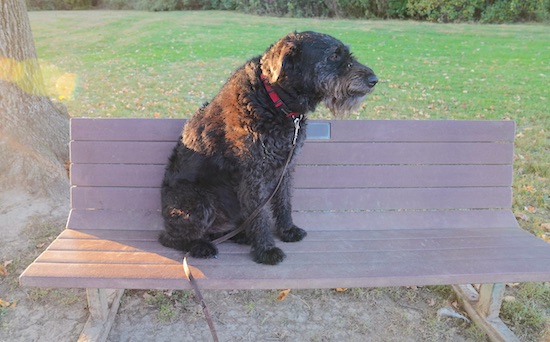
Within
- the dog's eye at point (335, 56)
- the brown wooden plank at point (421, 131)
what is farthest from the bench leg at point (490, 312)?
the dog's eye at point (335, 56)

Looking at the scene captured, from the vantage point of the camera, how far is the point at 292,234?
311 centimetres

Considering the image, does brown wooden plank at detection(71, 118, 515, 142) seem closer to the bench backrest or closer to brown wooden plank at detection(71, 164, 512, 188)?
the bench backrest

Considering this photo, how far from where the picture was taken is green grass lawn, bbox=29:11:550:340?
7164mm

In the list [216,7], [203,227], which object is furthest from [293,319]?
[216,7]

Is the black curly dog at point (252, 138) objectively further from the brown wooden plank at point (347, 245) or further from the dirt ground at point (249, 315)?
the dirt ground at point (249, 315)

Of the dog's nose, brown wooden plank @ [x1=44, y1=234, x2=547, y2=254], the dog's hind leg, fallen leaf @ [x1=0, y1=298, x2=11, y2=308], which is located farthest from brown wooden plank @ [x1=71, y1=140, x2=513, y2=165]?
fallen leaf @ [x1=0, y1=298, x2=11, y2=308]

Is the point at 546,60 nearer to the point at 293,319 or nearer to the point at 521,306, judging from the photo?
the point at 521,306

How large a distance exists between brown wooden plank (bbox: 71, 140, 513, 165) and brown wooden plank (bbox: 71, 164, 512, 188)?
0.04m

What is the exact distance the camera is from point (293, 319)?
3.21 meters

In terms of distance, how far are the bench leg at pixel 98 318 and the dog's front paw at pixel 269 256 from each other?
107 cm

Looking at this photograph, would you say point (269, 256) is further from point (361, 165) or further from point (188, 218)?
point (361, 165)

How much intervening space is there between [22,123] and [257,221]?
9.37ft

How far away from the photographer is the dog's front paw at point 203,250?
9.11ft

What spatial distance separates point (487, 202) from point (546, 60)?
11.8 metres
